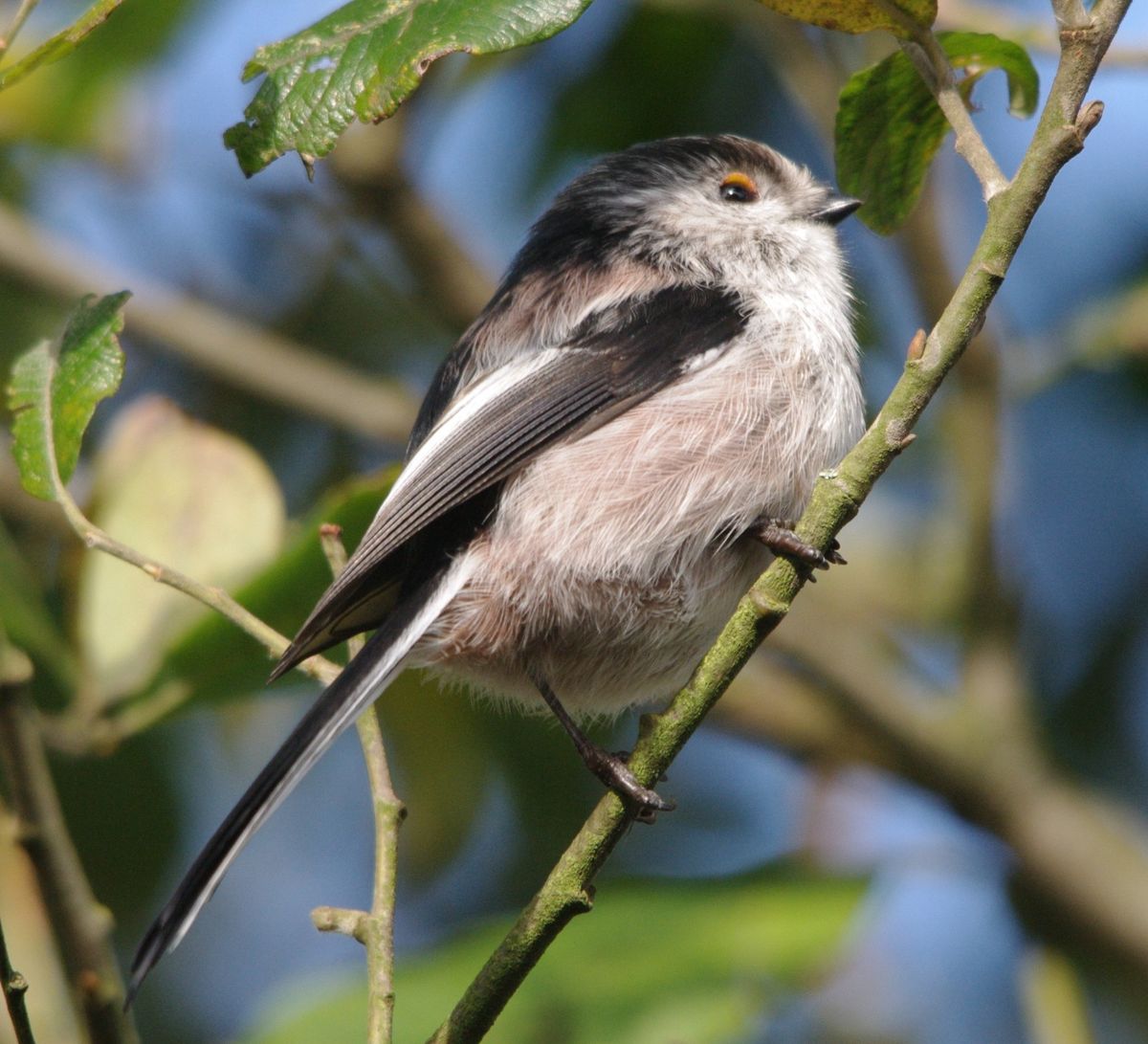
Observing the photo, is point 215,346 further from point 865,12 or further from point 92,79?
point 865,12

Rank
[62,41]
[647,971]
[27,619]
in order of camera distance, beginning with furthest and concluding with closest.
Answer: [647,971] → [27,619] → [62,41]

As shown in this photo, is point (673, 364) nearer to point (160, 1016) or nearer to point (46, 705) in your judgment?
point (46, 705)

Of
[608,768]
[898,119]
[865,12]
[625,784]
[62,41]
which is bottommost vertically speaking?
[608,768]

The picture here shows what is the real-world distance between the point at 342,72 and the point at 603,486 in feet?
2.59

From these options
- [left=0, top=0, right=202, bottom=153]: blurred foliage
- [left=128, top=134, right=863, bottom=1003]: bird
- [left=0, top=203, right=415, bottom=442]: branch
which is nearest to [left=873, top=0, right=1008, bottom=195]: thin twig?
[left=128, top=134, right=863, bottom=1003]: bird

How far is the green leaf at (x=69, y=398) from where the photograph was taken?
6.05 feet

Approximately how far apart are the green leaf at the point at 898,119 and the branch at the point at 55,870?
1217 millimetres

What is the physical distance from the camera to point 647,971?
2.50 m

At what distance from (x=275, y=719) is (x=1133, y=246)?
256cm

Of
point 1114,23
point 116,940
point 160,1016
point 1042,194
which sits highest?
point 1114,23

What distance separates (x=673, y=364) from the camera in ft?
7.49

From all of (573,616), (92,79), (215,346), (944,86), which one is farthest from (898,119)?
(92,79)

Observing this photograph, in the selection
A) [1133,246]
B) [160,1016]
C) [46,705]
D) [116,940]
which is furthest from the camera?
[1133,246]

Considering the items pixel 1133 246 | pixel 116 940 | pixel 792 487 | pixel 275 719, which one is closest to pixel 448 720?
pixel 275 719
